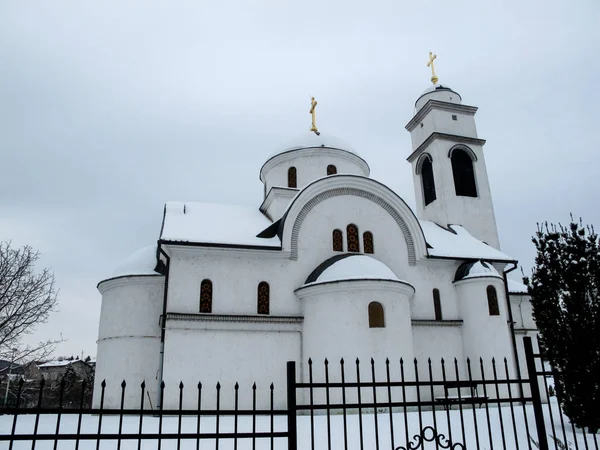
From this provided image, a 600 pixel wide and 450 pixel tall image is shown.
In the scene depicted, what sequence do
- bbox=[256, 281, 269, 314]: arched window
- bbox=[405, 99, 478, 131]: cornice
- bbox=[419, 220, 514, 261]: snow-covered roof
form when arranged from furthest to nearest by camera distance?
bbox=[405, 99, 478, 131]: cornice < bbox=[419, 220, 514, 261]: snow-covered roof < bbox=[256, 281, 269, 314]: arched window

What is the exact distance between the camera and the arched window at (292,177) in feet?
74.6

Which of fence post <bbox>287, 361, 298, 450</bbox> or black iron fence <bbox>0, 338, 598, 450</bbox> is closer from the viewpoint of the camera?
fence post <bbox>287, 361, 298, 450</bbox>

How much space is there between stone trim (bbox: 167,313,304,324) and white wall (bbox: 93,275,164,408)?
97.9 inches

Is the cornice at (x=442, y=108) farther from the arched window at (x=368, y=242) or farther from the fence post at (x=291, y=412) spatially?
the fence post at (x=291, y=412)

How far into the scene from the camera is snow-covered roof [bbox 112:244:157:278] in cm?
1853

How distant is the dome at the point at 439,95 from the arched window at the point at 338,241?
1179 cm

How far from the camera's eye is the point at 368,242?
1891 centimetres

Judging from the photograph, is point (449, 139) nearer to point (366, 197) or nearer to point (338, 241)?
point (366, 197)

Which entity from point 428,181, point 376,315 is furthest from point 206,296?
point 428,181

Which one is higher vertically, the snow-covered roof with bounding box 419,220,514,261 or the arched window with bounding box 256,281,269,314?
the snow-covered roof with bounding box 419,220,514,261

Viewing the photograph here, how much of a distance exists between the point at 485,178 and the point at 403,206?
8222mm

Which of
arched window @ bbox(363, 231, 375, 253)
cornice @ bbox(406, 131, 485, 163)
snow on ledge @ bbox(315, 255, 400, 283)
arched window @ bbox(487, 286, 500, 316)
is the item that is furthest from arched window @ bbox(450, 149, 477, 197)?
snow on ledge @ bbox(315, 255, 400, 283)

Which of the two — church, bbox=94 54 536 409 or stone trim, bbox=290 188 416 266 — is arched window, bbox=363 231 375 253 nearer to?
church, bbox=94 54 536 409

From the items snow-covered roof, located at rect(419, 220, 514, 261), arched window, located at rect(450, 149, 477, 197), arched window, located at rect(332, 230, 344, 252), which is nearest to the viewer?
arched window, located at rect(332, 230, 344, 252)
